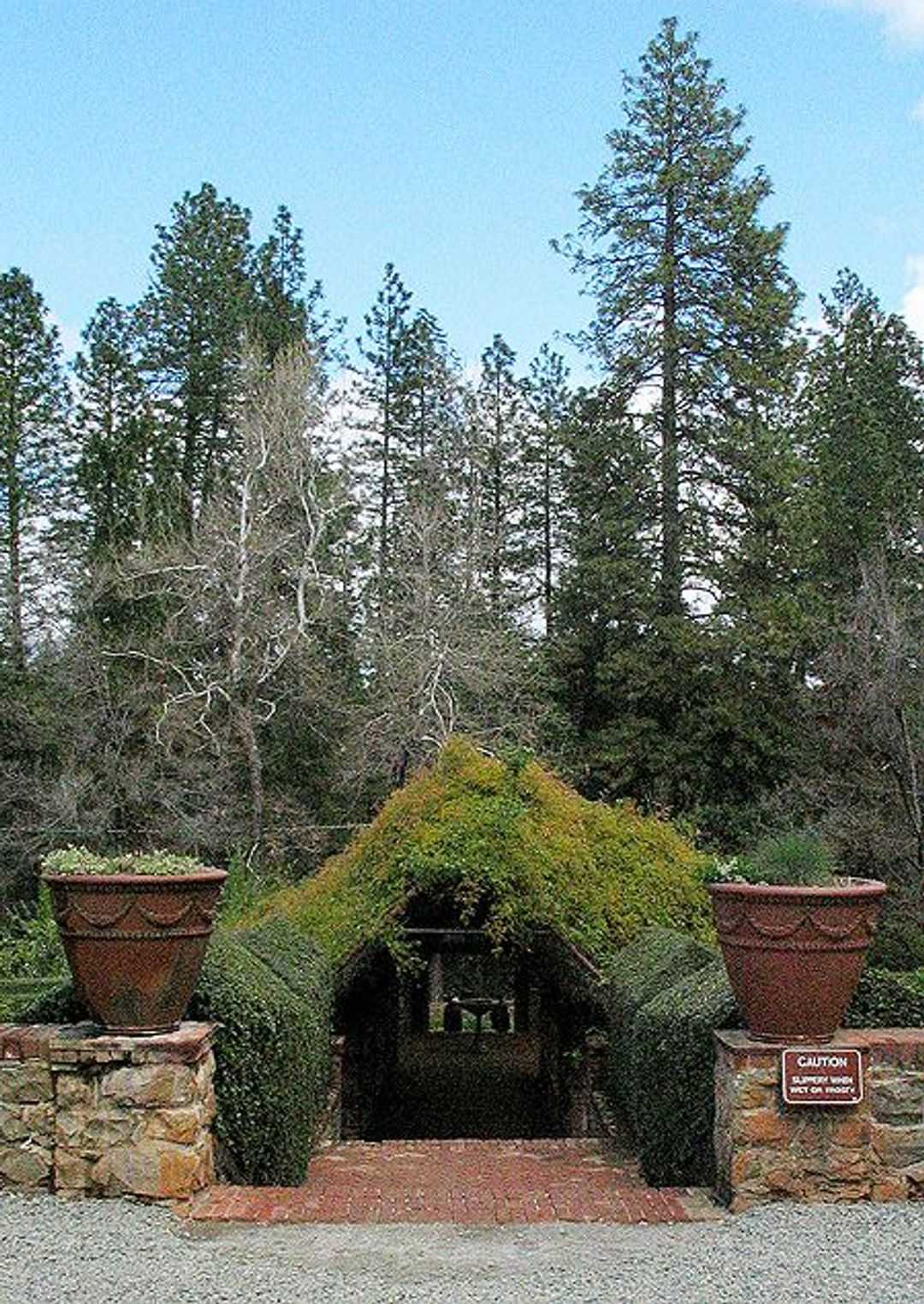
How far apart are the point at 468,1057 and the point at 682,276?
14524 millimetres

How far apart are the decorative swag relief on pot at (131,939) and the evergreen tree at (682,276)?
18093mm

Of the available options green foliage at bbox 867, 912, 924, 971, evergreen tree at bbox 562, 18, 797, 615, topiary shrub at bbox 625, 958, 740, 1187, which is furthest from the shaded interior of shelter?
evergreen tree at bbox 562, 18, 797, 615

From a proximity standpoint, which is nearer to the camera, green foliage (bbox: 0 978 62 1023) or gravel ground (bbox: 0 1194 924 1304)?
gravel ground (bbox: 0 1194 924 1304)

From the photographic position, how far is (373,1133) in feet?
35.8

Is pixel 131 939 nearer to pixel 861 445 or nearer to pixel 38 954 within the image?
pixel 38 954

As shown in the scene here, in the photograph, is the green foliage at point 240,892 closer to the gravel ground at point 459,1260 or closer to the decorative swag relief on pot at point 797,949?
the gravel ground at point 459,1260

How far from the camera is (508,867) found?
8.52 m

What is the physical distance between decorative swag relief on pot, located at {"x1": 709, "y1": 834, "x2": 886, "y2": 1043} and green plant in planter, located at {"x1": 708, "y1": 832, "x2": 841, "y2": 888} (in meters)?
0.02

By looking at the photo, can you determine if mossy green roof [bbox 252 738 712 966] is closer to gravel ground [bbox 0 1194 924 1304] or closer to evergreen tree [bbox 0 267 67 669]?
gravel ground [bbox 0 1194 924 1304]

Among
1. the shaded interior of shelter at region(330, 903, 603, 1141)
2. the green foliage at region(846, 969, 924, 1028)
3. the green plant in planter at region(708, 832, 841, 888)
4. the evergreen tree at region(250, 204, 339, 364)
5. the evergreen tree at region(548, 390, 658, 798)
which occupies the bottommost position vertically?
the shaded interior of shelter at region(330, 903, 603, 1141)

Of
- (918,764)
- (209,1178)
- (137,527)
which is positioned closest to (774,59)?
(209,1178)

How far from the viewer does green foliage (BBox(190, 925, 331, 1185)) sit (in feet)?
17.6

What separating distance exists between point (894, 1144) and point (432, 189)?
458 inches

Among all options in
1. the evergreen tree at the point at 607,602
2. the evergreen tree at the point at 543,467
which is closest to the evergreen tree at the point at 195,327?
the evergreen tree at the point at 543,467
